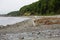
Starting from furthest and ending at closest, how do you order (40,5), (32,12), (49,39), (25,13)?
(25,13), (32,12), (40,5), (49,39)

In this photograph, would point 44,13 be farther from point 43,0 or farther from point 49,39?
point 49,39

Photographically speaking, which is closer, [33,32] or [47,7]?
[33,32]

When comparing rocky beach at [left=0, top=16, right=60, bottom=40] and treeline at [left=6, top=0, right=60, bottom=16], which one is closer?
rocky beach at [left=0, top=16, right=60, bottom=40]

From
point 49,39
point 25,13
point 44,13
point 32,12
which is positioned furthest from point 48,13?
point 49,39

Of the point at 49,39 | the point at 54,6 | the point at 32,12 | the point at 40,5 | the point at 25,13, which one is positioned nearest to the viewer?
the point at 49,39

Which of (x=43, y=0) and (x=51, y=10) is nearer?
(x=51, y=10)

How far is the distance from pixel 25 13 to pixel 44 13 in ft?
59.6

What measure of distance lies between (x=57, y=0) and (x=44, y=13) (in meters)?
4.96

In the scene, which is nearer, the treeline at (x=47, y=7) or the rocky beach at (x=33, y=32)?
the rocky beach at (x=33, y=32)

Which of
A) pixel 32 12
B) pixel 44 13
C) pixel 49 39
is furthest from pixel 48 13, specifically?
pixel 49 39

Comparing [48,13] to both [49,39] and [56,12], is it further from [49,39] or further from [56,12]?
[49,39]

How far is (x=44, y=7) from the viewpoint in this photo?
5828 cm

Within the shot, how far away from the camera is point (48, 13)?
189 ft

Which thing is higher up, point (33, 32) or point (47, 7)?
point (33, 32)
